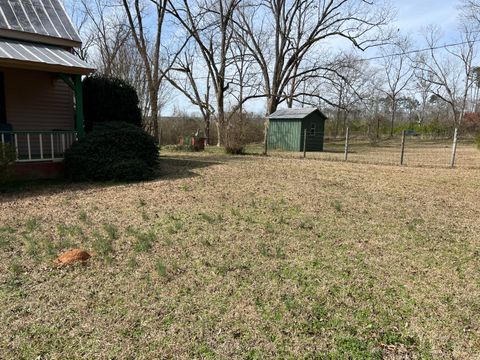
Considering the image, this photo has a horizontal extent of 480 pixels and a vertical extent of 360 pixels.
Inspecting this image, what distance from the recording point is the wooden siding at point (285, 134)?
21719 millimetres

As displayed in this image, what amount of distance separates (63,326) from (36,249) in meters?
1.79

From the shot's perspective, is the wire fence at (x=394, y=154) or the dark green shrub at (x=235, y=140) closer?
the wire fence at (x=394, y=154)

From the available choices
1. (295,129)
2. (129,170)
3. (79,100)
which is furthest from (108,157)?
(295,129)

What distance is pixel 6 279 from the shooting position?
333 centimetres

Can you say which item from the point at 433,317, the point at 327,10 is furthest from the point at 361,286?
the point at 327,10

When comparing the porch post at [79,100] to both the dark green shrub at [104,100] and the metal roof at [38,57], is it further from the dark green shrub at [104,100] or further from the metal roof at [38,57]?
the dark green shrub at [104,100]

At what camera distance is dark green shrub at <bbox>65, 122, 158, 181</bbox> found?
25.6 feet

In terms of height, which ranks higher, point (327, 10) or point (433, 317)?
point (327, 10)

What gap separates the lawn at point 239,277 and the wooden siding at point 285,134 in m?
15.4

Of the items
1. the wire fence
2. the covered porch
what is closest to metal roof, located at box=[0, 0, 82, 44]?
the covered porch

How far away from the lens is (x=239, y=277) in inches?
135

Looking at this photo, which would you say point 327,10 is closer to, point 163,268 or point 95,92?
point 95,92

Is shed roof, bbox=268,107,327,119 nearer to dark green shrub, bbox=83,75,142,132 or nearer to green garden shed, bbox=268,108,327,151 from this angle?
green garden shed, bbox=268,108,327,151

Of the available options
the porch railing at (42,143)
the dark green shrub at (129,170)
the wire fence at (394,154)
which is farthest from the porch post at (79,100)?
the wire fence at (394,154)
